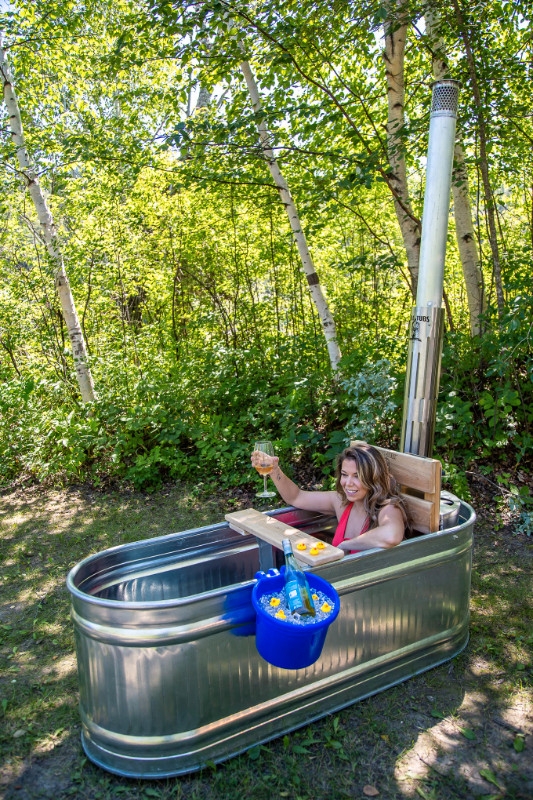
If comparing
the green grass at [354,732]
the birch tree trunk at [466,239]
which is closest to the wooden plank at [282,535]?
the green grass at [354,732]

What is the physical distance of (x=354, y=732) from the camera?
98.3 inches

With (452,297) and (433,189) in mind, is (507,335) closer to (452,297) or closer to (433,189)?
(433,189)

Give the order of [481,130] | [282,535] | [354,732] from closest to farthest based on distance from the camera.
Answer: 1. [354,732]
2. [282,535]
3. [481,130]

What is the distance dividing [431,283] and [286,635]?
1.91 metres

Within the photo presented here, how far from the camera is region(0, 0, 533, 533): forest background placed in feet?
16.5

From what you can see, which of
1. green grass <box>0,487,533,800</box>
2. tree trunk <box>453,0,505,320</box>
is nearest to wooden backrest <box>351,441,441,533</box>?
green grass <box>0,487,533,800</box>

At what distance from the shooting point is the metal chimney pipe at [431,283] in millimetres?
2912

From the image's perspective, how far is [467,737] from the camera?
2.46 metres

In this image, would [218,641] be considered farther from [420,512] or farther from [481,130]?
[481,130]

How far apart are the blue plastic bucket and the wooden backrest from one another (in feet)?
2.87

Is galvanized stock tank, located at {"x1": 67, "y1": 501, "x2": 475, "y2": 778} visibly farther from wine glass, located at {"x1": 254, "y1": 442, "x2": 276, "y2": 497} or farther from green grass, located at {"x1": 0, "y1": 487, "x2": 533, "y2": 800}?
wine glass, located at {"x1": 254, "y1": 442, "x2": 276, "y2": 497}

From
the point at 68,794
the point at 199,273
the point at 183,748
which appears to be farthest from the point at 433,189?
the point at 199,273

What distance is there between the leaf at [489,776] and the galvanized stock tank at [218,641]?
1.91 ft

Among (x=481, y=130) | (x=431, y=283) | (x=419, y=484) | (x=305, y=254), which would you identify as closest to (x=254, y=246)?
(x=305, y=254)
